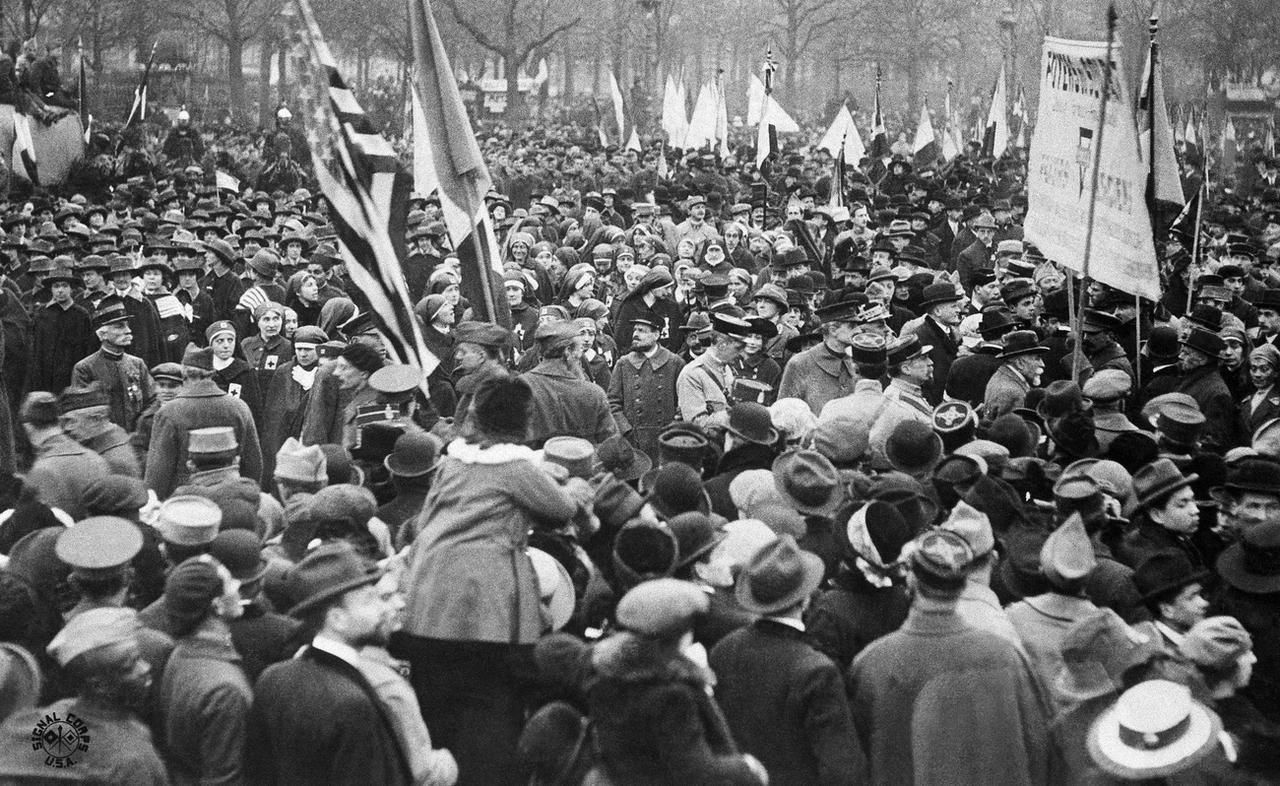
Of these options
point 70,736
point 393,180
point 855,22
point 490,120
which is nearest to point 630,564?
point 70,736

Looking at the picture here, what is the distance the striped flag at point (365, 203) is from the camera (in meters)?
6.84

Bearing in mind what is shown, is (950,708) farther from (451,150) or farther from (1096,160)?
(1096,160)

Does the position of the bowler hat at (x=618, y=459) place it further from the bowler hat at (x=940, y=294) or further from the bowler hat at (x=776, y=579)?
the bowler hat at (x=940, y=294)

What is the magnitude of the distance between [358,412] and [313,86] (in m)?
1.76

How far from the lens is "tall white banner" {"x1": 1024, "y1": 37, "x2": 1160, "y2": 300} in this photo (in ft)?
28.1

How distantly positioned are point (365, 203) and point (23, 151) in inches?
714

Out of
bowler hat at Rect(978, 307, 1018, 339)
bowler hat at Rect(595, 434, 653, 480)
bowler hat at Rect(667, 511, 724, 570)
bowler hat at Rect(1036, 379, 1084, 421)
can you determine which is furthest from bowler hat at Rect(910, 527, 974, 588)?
bowler hat at Rect(978, 307, 1018, 339)

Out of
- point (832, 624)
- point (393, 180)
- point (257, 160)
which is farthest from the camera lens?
point (257, 160)

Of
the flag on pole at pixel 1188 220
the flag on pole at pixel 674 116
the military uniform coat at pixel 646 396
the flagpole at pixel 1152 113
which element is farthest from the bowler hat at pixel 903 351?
the flag on pole at pixel 674 116

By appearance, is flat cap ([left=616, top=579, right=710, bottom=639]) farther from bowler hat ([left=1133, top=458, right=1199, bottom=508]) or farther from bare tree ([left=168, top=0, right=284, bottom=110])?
bare tree ([left=168, top=0, right=284, bottom=110])

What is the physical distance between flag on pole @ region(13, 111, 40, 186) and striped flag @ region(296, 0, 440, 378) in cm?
1751

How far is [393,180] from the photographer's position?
7.04 m

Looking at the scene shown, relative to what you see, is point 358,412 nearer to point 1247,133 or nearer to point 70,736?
point 70,736

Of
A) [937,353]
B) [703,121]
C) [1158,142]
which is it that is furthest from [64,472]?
[703,121]
